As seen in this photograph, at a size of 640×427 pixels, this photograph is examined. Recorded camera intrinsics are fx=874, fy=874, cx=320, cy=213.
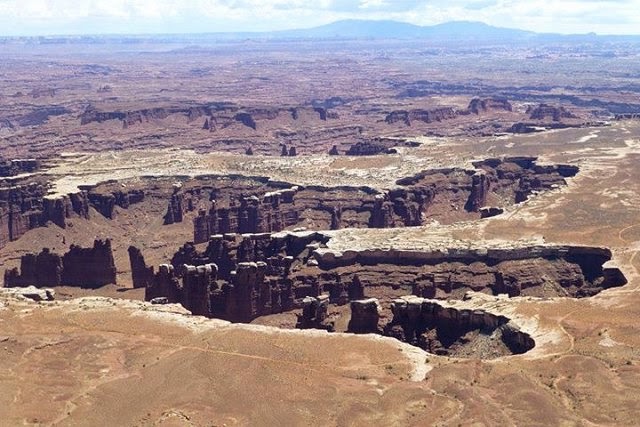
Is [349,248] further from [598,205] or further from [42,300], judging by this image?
[598,205]

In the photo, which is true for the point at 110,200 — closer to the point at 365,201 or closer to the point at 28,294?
the point at 365,201

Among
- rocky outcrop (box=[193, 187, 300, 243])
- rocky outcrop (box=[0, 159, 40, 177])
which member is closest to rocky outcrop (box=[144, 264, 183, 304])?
rocky outcrop (box=[193, 187, 300, 243])

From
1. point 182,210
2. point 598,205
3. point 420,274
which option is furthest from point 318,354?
point 182,210

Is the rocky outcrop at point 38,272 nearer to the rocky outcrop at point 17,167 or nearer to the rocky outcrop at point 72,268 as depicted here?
the rocky outcrop at point 72,268

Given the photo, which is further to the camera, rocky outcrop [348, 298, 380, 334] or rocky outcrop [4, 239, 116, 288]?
rocky outcrop [4, 239, 116, 288]

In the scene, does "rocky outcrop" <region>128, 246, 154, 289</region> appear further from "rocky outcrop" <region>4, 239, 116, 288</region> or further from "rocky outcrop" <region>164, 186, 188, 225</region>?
"rocky outcrop" <region>164, 186, 188, 225</region>
